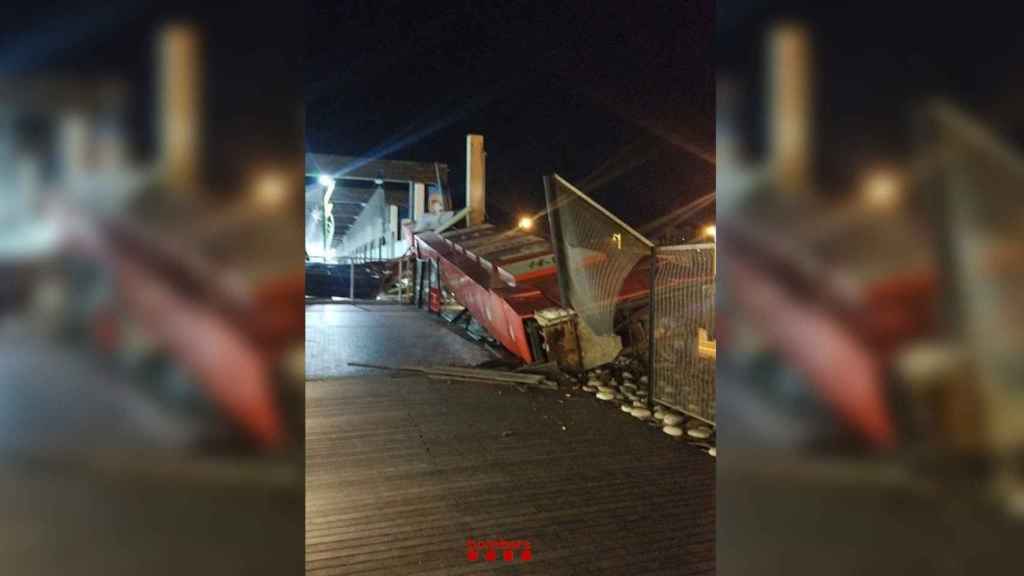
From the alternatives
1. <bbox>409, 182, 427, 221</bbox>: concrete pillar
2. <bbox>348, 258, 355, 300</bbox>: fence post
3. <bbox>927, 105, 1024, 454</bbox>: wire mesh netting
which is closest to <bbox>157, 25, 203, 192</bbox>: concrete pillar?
<bbox>927, 105, 1024, 454</bbox>: wire mesh netting

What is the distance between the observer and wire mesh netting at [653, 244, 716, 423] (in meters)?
5.08

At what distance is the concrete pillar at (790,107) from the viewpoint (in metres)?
1.21

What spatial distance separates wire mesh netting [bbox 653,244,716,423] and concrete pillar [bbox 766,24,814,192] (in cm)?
385

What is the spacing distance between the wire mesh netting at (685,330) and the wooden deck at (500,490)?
0.55m

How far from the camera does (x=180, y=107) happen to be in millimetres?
1100

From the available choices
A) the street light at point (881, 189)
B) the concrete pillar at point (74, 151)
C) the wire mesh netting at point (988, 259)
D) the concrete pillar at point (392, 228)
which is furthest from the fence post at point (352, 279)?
the wire mesh netting at point (988, 259)

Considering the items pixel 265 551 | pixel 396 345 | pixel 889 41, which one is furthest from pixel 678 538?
pixel 396 345

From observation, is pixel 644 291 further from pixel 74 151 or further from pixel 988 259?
pixel 74 151

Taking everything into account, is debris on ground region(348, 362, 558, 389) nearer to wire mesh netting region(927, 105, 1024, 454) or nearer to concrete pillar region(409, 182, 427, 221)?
wire mesh netting region(927, 105, 1024, 454)

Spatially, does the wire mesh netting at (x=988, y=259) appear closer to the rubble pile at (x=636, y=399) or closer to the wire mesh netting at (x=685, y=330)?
the rubble pile at (x=636, y=399)

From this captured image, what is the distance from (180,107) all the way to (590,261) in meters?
6.32

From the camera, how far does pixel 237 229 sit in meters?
1.08

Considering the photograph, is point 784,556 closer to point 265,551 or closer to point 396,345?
point 265,551

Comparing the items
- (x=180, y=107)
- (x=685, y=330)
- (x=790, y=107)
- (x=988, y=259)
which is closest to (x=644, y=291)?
(x=685, y=330)
